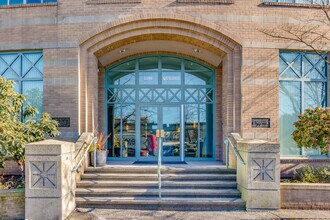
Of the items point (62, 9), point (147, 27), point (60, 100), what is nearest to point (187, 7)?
point (147, 27)

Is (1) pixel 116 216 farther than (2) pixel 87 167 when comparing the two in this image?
No

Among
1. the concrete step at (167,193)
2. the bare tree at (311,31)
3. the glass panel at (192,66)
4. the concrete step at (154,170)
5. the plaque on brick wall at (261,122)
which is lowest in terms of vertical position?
the concrete step at (167,193)

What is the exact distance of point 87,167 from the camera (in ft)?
27.9

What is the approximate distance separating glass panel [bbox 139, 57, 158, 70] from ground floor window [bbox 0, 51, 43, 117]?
12.8 feet

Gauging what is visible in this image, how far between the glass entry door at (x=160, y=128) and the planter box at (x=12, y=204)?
16.7 ft

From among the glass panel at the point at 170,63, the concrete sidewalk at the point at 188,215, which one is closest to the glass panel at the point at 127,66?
the glass panel at the point at 170,63

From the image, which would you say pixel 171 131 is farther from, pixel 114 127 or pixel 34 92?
pixel 34 92

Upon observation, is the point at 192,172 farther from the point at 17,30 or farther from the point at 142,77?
the point at 17,30

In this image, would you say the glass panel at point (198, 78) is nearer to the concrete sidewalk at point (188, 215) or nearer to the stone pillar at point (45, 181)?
the concrete sidewalk at point (188, 215)

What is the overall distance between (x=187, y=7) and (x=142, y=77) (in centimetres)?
343

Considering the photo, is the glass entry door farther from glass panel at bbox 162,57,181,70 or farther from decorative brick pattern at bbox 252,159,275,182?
decorative brick pattern at bbox 252,159,275,182

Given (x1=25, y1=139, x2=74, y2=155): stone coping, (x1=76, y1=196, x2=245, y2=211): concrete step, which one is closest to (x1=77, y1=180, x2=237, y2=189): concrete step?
(x1=76, y1=196, x2=245, y2=211): concrete step

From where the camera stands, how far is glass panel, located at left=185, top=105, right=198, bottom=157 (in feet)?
36.2

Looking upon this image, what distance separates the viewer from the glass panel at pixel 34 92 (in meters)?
9.69
